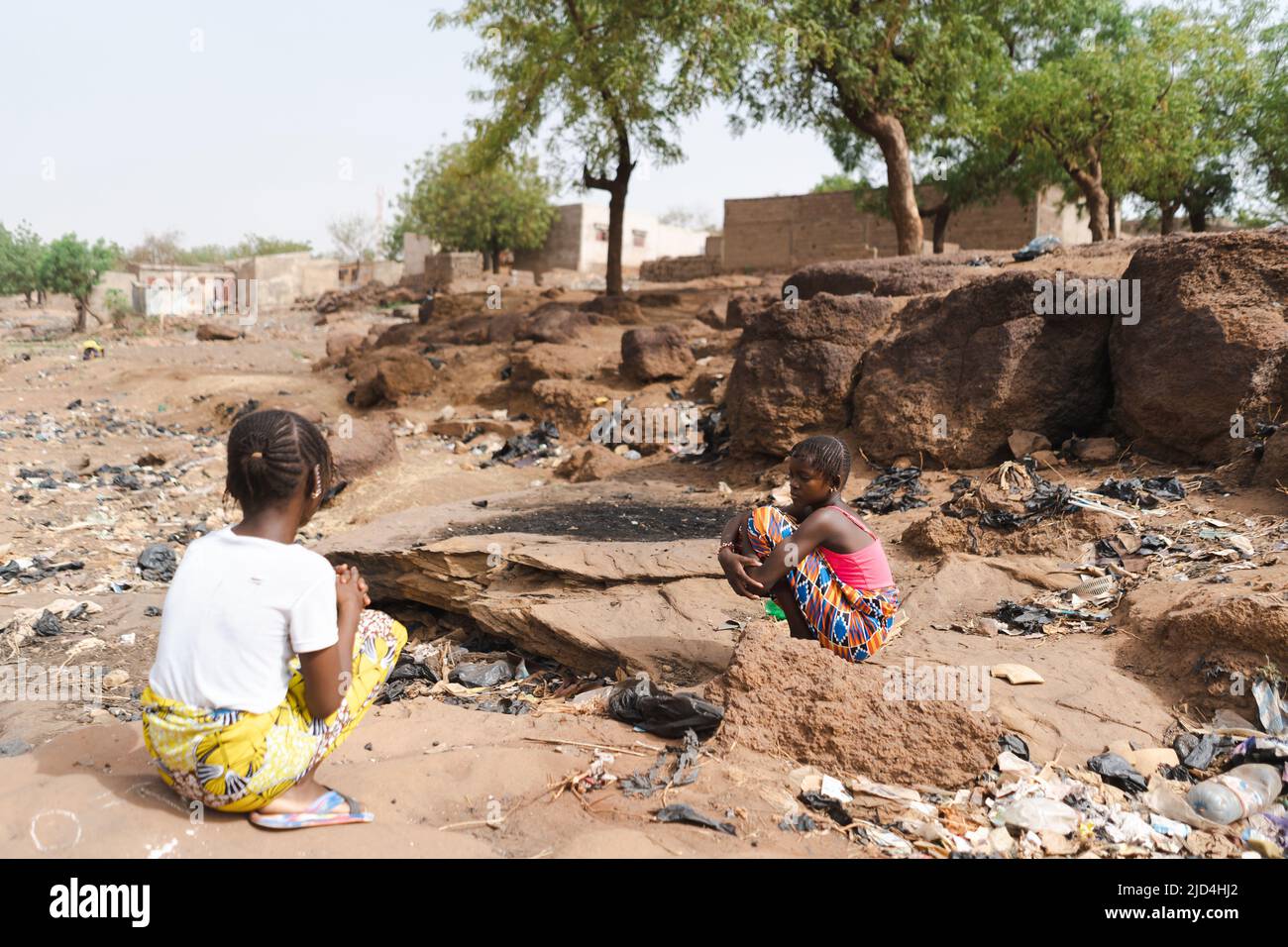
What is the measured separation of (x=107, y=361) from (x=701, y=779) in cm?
1708

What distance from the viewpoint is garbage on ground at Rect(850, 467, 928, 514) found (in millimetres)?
6305

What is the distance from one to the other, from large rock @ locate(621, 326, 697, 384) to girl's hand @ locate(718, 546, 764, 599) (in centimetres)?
755

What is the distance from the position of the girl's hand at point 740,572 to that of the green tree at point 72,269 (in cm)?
2416

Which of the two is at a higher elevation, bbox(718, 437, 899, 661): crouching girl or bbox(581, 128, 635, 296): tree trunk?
bbox(581, 128, 635, 296): tree trunk

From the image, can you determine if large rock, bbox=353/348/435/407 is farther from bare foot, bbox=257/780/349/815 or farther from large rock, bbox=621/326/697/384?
bare foot, bbox=257/780/349/815

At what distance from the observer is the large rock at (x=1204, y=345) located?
18.1 feet

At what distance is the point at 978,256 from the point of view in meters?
9.06

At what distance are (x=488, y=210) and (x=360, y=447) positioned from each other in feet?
70.0

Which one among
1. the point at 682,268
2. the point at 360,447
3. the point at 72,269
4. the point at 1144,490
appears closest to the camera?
the point at 1144,490

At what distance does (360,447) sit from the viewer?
29.9 feet

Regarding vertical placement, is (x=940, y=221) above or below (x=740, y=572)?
above

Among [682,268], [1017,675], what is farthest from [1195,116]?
[1017,675]

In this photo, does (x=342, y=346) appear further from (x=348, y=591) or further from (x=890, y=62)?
(x=348, y=591)

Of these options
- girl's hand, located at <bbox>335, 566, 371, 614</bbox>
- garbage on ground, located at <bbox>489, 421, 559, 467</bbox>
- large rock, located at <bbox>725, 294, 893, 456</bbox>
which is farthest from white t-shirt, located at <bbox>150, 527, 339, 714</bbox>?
garbage on ground, located at <bbox>489, 421, 559, 467</bbox>
